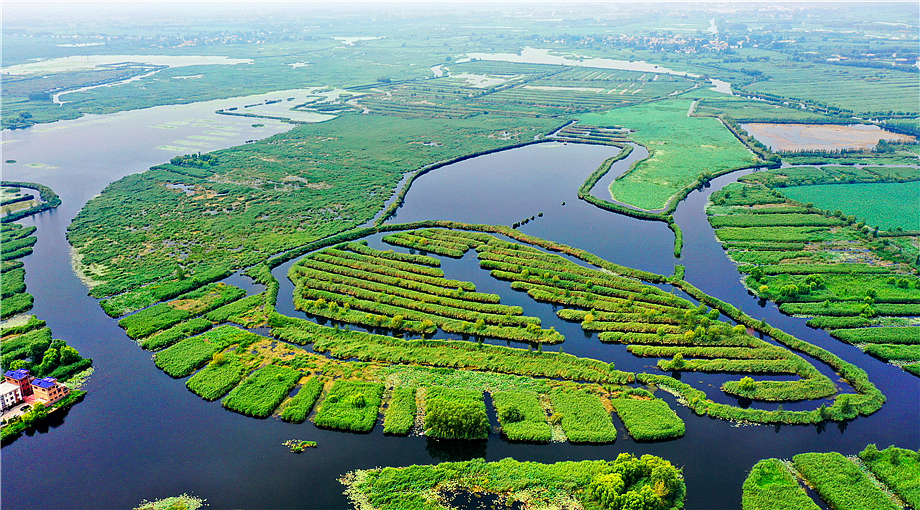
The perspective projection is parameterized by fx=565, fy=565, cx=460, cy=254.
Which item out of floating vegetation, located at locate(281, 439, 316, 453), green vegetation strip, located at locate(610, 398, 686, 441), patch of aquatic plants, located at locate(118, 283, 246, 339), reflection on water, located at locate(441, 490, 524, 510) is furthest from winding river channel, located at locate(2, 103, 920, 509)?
reflection on water, located at locate(441, 490, 524, 510)

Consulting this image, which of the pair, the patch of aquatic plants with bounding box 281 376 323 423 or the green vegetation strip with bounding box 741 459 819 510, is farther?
the patch of aquatic plants with bounding box 281 376 323 423

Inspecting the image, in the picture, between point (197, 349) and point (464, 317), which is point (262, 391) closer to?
point (197, 349)

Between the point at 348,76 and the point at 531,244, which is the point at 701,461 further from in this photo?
the point at 348,76

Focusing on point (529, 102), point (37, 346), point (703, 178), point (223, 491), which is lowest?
point (223, 491)

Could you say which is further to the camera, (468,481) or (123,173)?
(123,173)

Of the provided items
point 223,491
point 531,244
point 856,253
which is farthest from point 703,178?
point 223,491

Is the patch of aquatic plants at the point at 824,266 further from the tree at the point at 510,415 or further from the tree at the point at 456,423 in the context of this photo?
the tree at the point at 456,423

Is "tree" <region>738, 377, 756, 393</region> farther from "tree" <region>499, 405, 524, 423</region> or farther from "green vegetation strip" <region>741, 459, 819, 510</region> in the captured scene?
"tree" <region>499, 405, 524, 423</region>
